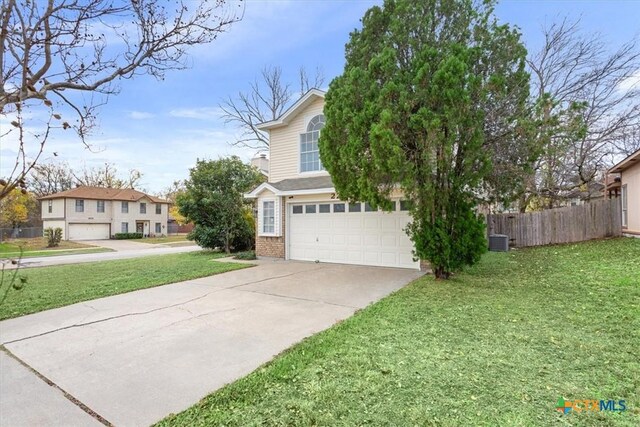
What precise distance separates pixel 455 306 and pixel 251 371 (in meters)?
3.92

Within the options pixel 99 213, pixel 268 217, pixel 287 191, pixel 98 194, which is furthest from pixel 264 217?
pixel 98 194

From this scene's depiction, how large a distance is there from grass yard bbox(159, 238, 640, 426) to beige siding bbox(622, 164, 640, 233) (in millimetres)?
9006

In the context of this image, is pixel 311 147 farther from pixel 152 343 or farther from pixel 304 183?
pixel 152 343

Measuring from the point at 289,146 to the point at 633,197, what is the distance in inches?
548

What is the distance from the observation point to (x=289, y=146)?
1367 cm

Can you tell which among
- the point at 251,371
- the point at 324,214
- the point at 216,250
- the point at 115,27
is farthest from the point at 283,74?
the point at 251,371

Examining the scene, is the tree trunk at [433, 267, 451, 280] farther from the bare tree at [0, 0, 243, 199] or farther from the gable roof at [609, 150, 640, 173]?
the gable roof at [609, 150, 640, 173]

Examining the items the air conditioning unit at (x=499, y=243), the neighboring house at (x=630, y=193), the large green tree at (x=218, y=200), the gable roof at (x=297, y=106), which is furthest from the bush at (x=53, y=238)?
the neighboring house at (x=630, y=193)

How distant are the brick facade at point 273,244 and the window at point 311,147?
Result: 1728mm

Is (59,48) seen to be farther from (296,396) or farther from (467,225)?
(467,225)

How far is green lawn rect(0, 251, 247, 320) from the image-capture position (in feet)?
23.2

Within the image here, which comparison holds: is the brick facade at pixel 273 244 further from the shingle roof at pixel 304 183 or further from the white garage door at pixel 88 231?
the white garage door at pixel 88 231

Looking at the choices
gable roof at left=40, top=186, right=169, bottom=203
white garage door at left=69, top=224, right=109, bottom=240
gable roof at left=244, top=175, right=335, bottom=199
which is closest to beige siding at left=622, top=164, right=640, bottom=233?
gable roof at left=244, top=175, right=335, bottom=199

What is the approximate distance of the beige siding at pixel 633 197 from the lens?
13.0 m
